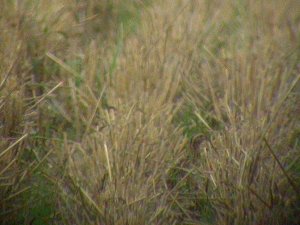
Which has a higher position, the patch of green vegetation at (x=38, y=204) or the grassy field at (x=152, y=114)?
the grassy field at (x=152, y=114)

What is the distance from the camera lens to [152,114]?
3.03 metres

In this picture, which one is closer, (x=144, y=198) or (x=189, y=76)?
(x=144, y=198)

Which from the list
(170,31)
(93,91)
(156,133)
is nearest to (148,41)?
(170,31)

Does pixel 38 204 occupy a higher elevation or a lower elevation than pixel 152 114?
lower

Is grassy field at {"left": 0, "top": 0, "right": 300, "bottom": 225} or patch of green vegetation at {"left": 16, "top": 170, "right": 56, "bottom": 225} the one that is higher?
grassy field at {"left": 0, "top": 0, "right": 300, "bottom": 225}

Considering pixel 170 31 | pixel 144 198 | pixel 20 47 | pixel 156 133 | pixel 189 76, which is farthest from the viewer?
pixel 170 31

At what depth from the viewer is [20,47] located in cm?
346

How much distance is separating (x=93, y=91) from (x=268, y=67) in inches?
42.3

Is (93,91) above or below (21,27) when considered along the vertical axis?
below

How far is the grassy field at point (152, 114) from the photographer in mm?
2770

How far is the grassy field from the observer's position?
2.77 m

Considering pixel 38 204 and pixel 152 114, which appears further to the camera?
pixel 152 114

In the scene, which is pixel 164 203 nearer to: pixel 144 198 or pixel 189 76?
pixel 144 198

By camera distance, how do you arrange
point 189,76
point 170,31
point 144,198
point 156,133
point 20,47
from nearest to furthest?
point 144,198, point 156,133, point 20,47, point 189,76, point 170,31
